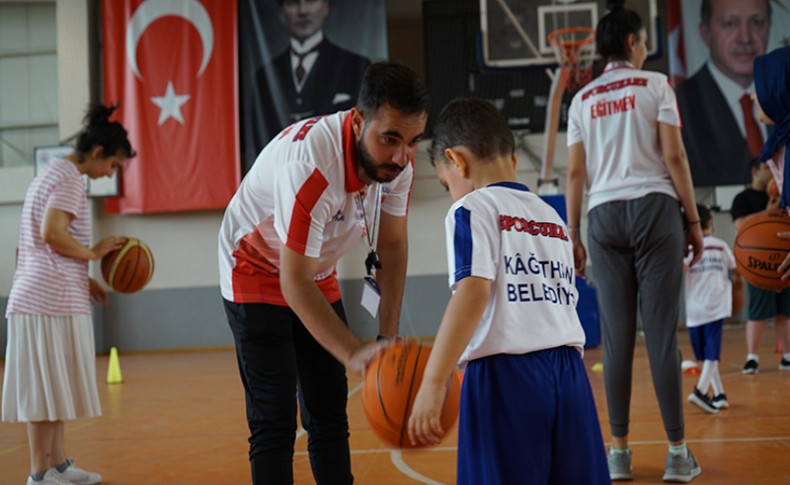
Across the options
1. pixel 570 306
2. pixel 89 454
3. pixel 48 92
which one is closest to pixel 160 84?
pixel 48 92

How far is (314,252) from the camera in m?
2.24

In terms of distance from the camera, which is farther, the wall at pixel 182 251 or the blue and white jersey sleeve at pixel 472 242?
the wall at pixel 182 251

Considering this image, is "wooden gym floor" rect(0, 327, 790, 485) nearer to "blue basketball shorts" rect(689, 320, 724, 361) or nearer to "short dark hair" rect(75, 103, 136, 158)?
"blue basketball shorts" rect(689, 320, 724, 361)

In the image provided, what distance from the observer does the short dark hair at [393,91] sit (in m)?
2.21

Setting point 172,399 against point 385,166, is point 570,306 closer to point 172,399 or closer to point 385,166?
point 385,166

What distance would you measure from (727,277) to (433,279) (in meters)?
6.01

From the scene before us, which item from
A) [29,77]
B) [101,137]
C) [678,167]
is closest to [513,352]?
[678,167]

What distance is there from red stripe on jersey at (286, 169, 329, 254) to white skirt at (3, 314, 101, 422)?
6.94ft

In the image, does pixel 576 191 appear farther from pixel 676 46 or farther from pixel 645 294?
pixel 676 46

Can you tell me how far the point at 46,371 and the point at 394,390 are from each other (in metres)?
2.36

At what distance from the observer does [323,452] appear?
2.73 metres

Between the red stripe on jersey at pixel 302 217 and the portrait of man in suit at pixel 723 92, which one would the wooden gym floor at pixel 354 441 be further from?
the portrait of man in suit at pixel 723 92

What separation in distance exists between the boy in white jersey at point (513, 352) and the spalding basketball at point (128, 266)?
3131 mm

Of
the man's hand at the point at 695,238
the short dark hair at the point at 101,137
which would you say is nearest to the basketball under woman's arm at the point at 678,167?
the man's hand at the point at 695,238
